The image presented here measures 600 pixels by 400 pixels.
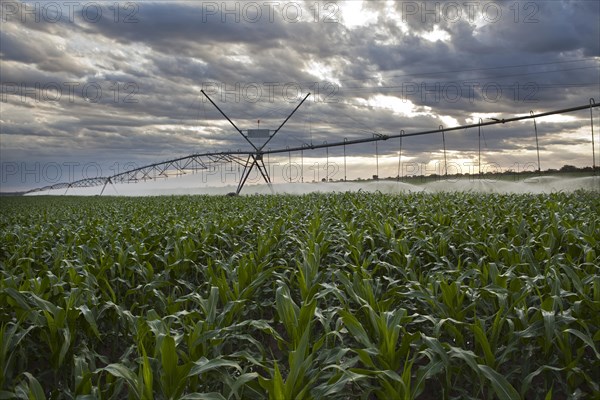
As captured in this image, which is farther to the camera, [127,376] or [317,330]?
[317,330]

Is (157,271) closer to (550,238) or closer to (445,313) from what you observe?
(445,313)

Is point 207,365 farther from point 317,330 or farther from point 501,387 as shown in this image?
point 317,330

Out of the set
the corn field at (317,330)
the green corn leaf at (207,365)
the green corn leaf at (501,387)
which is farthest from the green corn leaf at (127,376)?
the green corn leaf at (501,387)

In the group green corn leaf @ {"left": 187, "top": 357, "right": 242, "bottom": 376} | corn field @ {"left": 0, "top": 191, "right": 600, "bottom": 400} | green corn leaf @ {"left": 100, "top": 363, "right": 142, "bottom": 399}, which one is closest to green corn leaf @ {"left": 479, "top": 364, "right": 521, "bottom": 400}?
corn field @ {"left": 0, "top": 191, "right": 600, "bottom": 400}

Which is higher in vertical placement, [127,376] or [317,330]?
[127,376]

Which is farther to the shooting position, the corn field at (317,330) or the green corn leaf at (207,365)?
the corn field at (317,330)

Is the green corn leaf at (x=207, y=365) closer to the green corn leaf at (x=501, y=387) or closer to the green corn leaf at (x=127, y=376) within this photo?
the green corn leaf at (x=127, y=376)

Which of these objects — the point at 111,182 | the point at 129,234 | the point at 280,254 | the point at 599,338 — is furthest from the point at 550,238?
the point at 111,182

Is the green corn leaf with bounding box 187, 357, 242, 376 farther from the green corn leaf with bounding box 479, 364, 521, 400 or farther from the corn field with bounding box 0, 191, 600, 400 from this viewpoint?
the green corn leaf with bounding box 479, 364, 521, 400

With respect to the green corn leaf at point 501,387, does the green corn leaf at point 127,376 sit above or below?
above

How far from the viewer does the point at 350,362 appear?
106 inches

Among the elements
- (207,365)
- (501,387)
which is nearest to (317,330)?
(207,365)

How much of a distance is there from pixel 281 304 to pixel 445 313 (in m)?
1.31

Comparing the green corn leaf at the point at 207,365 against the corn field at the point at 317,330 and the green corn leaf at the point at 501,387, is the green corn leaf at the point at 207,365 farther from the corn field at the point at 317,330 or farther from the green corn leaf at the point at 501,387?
the green corn leaf at the point at 501,387
